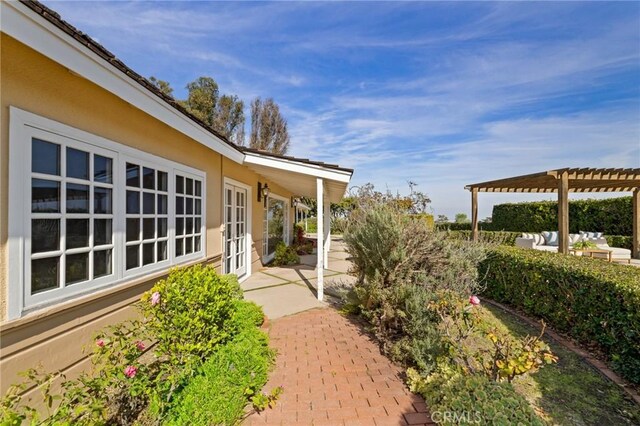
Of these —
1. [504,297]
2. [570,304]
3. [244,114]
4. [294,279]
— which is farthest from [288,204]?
[244,114]

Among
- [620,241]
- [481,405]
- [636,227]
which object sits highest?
[636,227]

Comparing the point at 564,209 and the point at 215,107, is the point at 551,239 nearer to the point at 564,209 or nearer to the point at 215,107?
the point at 564,209

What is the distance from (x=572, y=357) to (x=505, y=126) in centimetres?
1482

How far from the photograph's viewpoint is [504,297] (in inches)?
253

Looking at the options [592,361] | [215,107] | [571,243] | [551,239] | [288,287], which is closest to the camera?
[592,361]

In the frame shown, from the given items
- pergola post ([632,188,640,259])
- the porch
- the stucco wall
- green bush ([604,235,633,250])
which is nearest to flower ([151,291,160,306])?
the stucco wall

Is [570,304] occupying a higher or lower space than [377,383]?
higher

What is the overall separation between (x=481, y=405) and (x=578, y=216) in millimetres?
20409

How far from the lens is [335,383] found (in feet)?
10.7

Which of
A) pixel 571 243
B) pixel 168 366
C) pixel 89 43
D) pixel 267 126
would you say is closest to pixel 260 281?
pixel 168 366

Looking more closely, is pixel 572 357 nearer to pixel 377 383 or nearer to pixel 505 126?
pixel 377 383

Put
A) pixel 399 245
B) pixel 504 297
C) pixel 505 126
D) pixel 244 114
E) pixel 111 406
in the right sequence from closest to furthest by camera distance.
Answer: pixel 111 406
pixel 399 245
pixel 504 297
pixel 505 126
pixel 244 114

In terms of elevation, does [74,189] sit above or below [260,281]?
above

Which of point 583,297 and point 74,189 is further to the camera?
point 583,297
